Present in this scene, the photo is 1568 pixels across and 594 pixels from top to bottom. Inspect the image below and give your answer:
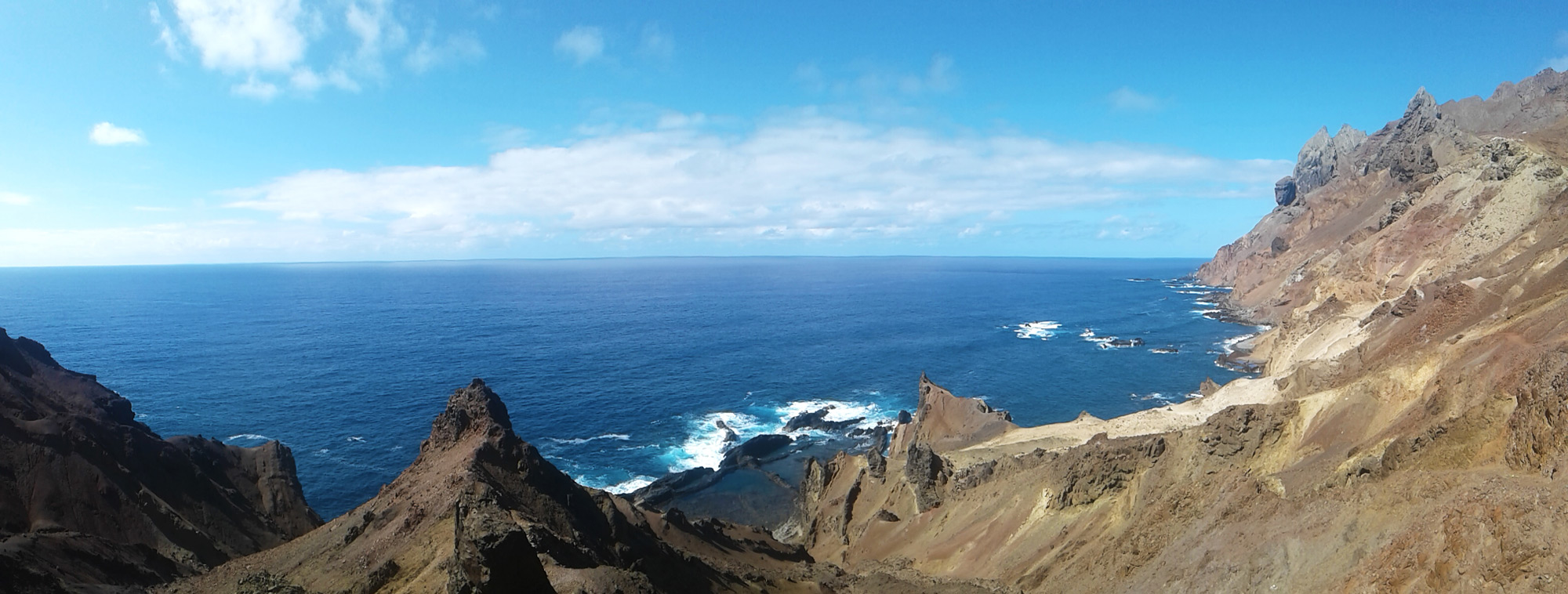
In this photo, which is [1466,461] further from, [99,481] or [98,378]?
[98,378]

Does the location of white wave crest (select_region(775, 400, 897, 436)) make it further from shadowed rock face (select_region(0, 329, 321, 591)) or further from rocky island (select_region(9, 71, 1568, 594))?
shadowed rock face (select_region(0, 329, 321, 591))

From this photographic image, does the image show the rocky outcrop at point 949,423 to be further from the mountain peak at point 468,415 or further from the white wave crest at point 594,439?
the mountain peak at point 468,415

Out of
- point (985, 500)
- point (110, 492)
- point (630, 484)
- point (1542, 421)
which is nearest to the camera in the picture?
point (1542, 421)

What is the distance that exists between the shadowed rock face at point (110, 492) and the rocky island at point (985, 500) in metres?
0.19

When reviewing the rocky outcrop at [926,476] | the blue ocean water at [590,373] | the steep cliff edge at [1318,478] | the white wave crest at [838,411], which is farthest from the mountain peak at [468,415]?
the white wave crest at [838,411]

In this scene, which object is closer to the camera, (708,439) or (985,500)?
(985,500)

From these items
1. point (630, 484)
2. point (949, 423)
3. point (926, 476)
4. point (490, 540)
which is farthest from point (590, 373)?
point (490, 540)

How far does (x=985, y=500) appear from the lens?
4447 cm

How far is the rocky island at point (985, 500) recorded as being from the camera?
66.9ft

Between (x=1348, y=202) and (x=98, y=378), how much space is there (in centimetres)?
A: 23743

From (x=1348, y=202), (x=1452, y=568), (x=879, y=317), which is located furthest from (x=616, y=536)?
(x=1348, y=202)

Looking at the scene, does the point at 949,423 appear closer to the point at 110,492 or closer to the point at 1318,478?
the point at 1318,478

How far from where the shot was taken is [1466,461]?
22.9 metres

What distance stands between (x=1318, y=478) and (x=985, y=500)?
64.1 ft
